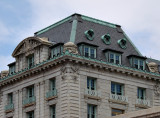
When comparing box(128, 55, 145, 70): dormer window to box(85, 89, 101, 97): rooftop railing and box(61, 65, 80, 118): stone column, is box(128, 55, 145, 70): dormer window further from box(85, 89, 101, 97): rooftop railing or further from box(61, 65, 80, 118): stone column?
box(61, 65, 80, 118): stone column

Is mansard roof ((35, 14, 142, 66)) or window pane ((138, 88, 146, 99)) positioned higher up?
mansard roof ((35, 14, 142, 66))

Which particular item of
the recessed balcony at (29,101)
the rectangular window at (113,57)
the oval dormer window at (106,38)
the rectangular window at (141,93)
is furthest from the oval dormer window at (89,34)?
the recessed balcony at (29,101)

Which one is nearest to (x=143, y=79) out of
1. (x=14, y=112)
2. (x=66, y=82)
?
(x=66, y=82)

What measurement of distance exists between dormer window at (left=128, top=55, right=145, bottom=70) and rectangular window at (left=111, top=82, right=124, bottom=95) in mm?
3732

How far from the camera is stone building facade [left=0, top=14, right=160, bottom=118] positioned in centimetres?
6644

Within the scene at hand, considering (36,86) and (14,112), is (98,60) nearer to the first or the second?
(36,86)

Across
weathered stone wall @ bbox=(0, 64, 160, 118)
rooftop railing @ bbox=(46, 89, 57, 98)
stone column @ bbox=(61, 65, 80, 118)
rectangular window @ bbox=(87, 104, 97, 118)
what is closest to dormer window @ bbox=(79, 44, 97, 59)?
weathered stone wall @ bbox=(0, 64, 160, 118)

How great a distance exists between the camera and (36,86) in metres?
70.9

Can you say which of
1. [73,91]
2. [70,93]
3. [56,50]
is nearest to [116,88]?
[73,91]

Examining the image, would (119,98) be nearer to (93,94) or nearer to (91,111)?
(93,94)

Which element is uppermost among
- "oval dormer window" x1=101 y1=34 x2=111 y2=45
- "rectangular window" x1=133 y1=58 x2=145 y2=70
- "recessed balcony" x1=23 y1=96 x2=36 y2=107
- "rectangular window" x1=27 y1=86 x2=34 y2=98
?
"oval dormer window" x1=101 y1=34 x2=111 y2=45

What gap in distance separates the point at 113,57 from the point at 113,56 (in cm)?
18

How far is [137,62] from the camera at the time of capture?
74062 millimetres

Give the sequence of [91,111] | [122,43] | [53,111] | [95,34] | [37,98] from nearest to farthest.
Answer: [91,111]
[53,111]
[37,98]
[95,34]
[122,43]
